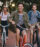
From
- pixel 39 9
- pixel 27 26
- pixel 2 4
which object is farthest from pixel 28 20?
pixel 2 4

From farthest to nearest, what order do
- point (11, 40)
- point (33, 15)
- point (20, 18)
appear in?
point (11, 40), point (33, 15), point (20, 18)

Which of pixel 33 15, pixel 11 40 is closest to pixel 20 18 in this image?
pixel 33 15

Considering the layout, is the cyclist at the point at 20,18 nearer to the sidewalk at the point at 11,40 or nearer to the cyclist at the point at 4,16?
the cyclist at the point at 4,16

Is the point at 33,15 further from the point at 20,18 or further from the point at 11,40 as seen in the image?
the point at 11,40

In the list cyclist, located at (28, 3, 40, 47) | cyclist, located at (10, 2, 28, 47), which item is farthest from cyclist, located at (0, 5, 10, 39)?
cyclist, located at (28, 3, 40, 47)

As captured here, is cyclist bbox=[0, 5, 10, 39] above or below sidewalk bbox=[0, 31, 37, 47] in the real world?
above

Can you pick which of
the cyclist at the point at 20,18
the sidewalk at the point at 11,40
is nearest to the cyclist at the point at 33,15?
the cyclist at the point at 20,18

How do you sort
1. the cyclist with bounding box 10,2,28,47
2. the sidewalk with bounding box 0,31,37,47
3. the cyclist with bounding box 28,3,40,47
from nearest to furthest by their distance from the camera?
the cyclist with bounding box 10,2,28,47 → the cyclist with bounding box 28,3,40,47 → the sidewalk with bounding box 0,31,37,47

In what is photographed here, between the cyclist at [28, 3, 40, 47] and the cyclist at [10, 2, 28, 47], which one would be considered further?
the cyclist at [28, 3, 40, 47]

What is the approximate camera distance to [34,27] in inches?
217

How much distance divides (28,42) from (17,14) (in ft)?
3.20

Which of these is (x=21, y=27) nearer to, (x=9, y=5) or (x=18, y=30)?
(x=18, y=30)

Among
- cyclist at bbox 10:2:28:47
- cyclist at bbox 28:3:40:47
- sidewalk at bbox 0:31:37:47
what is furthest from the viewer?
sidewalk at bbox 0:31:37:47

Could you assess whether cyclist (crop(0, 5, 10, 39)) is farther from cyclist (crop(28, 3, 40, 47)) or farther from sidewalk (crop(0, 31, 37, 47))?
cyclist (crop(28, 3, 40, 47))
